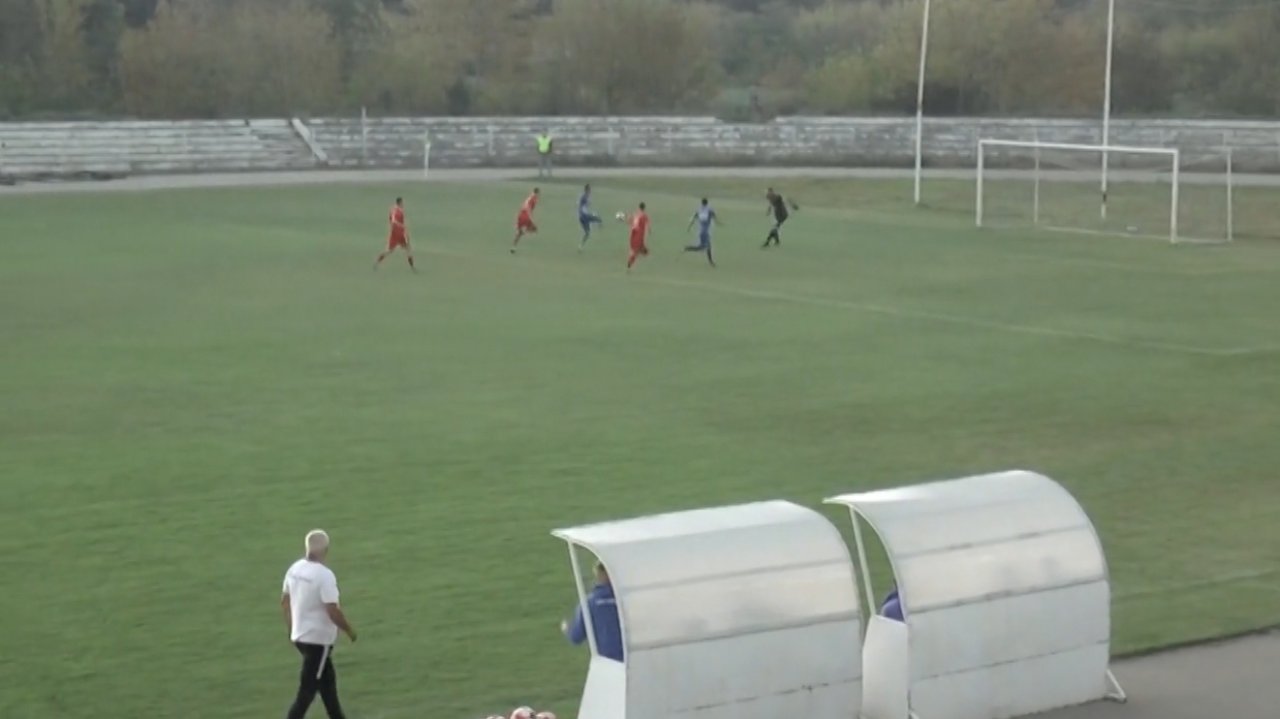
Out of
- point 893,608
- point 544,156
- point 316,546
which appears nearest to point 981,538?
point 893,608

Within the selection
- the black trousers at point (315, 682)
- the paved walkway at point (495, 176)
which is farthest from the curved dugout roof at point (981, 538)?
the paved walkway at point (495, 176)

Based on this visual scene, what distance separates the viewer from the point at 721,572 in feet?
41.7

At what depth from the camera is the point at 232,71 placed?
92.4m

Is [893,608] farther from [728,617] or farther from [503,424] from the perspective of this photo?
[503,424]

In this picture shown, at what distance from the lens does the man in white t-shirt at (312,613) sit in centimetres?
1317

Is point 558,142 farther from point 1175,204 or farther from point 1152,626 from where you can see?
point 1152,626

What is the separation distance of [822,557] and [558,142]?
7242 cm

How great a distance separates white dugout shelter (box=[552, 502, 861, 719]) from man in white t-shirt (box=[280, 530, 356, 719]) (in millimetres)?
1607

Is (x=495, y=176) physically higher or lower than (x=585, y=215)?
lower

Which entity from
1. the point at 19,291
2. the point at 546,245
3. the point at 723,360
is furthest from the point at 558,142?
the point at 723,360

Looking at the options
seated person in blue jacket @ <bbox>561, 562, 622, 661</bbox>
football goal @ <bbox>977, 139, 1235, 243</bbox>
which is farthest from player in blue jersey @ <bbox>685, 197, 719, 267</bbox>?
seated person in blue jacket @ <bbox>561, 562, 622, 661</bbox>

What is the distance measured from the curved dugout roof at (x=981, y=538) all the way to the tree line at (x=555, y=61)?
79805 mm

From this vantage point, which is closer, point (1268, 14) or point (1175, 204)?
point (1175, 204)

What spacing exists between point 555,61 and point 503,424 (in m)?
75.4
